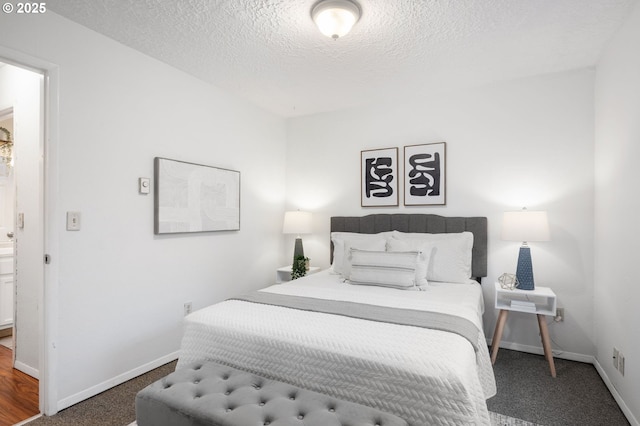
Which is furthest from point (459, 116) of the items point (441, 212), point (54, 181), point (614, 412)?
point (54, 181)

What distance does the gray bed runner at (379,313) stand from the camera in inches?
68.4

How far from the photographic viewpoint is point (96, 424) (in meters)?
1.98

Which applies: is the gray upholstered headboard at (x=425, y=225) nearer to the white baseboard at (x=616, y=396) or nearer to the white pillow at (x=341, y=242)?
the white pillow at (x=341, y=242)

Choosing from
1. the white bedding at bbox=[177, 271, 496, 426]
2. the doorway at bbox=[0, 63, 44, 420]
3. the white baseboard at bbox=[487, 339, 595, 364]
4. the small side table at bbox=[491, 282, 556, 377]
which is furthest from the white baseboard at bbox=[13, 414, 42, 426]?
the white baseboard at bbox=[487, 339, 595, 364]

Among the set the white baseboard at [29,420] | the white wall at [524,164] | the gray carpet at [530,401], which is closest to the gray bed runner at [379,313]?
the gray carpet at [530,401]

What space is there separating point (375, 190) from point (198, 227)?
1904 mm

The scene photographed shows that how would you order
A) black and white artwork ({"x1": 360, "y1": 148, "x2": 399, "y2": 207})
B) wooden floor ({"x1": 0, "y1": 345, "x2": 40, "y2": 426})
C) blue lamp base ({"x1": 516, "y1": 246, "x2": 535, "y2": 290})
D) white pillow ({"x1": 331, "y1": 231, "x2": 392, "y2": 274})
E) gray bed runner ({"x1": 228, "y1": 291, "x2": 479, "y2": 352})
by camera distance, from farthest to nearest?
black and white artwork ({"x1": 360, "y1": 148, "x2": 399, "y2": 207}) → white pillow ({"x1": 331, "y1": 231, "x2": 392, "y2": 274}) → blue lamp base ({"x1": 516, "y1": 246, "x2": 535, "y2": 290}) → wooden floor ({"x1": 0, "y1": 345, "x2": 40, "y2": 426}) → gray bed runner ({"x1": 228, "y1": 291, "x2": 479, "y2": 352})

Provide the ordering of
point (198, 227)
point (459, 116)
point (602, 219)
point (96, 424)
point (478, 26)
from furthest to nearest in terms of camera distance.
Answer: point (459, 116) < point (198, 227) < point (602, 219) < point (478, 26) < point (96, 424)

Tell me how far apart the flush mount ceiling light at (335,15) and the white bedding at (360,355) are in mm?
1758

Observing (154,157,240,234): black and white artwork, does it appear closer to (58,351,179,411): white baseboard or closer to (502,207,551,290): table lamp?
(58,351,179,411): white baseboard

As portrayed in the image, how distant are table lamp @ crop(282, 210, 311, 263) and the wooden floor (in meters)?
2.42

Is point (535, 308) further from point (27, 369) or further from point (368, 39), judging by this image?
point (27, 369)

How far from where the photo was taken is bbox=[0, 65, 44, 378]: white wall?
2.58 m

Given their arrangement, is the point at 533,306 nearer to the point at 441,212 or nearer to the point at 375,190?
the point at 441,212
